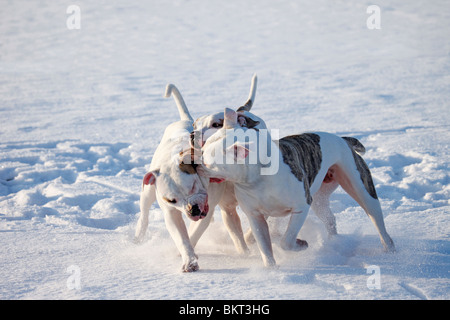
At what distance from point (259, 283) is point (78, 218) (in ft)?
7.96

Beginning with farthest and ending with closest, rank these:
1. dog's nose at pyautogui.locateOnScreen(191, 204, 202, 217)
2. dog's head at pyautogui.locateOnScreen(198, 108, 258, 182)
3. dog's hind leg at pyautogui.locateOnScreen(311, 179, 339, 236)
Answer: dog's hind leg at pyautogui.locateOnScreen(311, 179, 339, 236) → dog's nose at pyautogui.locateOnScreen(191, 204, 202, 217) → dog's head at pyautogui.locateOnScreen(198, 108, 258, 182)

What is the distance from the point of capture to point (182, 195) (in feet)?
12.8

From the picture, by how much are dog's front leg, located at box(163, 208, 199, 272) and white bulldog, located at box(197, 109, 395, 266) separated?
45 centimetres

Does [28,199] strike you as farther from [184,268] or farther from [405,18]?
[405,18]

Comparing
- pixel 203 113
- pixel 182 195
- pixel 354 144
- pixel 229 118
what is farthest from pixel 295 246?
pixel 203 113

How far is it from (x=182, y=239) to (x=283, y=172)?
865mm

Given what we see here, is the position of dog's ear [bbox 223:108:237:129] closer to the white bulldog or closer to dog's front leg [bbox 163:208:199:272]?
the white bulldog

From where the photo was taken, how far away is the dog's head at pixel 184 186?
3.87 meters

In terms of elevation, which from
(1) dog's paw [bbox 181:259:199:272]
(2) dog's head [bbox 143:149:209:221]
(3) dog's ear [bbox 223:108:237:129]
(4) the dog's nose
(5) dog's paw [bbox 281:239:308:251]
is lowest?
(1) dog's paw [bbox 181:259:199:272]

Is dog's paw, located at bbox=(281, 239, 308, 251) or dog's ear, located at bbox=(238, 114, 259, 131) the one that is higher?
dog's ear, located at bbox=(238, 114, 259, 131)

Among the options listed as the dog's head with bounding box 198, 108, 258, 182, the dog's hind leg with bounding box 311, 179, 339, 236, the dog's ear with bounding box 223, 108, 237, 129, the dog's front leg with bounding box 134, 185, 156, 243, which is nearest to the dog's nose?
the dog's head with bounding box 198, 108, 258, 182

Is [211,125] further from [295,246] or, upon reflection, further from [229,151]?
[295,246]

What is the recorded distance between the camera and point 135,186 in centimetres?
638

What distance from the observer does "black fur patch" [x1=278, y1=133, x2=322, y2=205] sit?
13.3 feet
